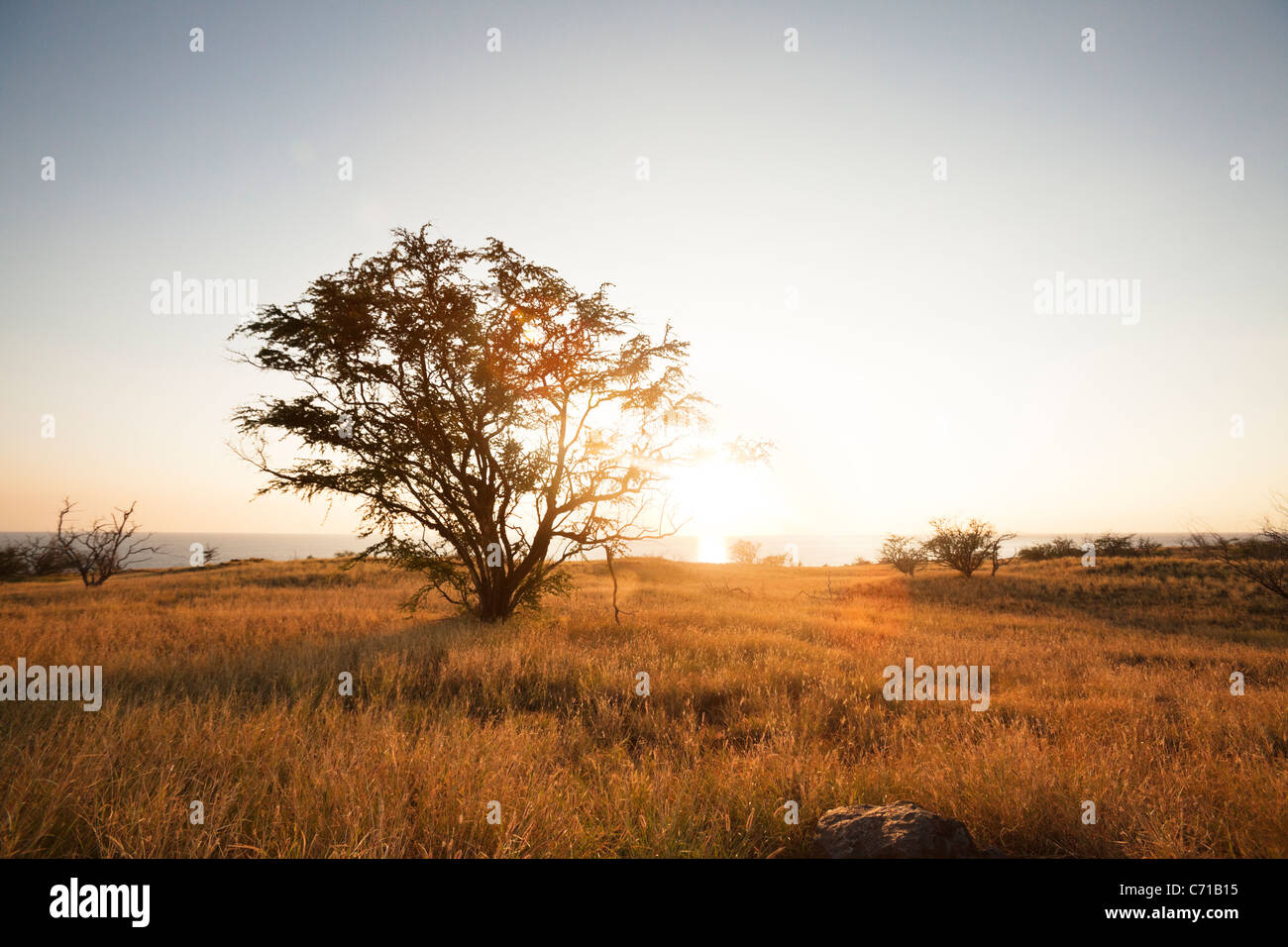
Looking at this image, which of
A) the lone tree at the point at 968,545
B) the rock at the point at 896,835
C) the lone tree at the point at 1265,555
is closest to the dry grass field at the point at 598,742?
the rock at the point at 896,835

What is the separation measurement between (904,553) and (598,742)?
41807 mm

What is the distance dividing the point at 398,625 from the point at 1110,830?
43.7 feet

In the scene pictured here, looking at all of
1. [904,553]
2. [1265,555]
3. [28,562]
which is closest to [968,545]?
[904,553]

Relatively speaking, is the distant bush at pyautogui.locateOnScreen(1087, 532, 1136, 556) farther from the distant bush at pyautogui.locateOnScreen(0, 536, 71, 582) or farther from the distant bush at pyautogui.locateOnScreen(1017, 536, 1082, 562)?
the distant bush at pyautogui.locateOnScreen(0, 536, 71, 582)

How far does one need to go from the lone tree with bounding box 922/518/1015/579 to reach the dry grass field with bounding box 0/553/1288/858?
21.8m

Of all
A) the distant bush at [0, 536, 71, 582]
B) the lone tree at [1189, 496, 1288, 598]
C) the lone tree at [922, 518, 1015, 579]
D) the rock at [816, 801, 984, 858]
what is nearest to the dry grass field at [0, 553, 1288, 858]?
the rock at [816, 801, 984, 858]

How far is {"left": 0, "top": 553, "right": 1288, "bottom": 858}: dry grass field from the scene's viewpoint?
11.0ft

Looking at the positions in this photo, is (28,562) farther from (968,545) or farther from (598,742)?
(968,545)

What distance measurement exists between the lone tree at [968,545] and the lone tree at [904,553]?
3.26 meters

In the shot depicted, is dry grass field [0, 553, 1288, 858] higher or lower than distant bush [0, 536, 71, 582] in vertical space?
higher

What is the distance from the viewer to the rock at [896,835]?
2.95m

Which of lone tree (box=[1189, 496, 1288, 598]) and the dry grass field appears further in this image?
lone tree (box=[1189, 496, 1288, 598])

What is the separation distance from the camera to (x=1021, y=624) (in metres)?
16.7

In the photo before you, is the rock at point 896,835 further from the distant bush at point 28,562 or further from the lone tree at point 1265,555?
the distant bush at point 28,562
